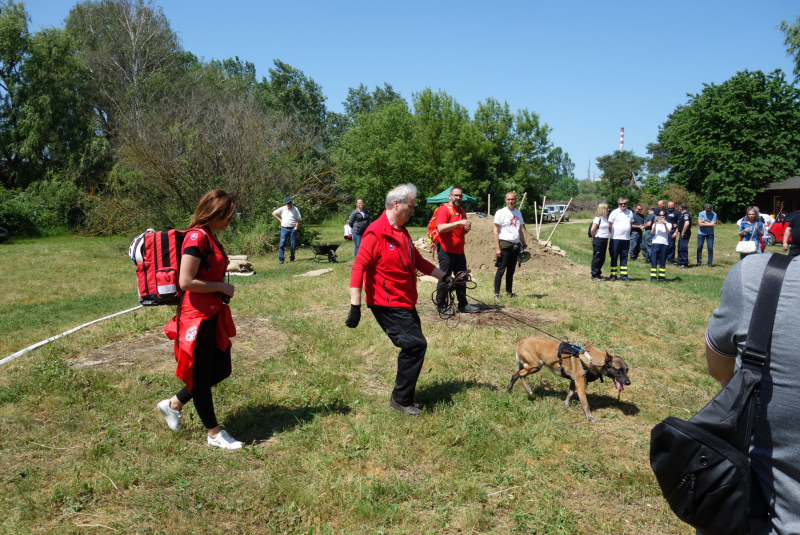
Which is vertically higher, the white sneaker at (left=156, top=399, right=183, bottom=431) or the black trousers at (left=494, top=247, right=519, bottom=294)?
the black trousers at (left=494, top=247, right=519, bottom=294)

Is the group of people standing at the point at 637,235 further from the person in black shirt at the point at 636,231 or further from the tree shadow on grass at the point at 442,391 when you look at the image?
the tree shadow on grass at the point at 442,391

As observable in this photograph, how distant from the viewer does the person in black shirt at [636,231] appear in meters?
15.7

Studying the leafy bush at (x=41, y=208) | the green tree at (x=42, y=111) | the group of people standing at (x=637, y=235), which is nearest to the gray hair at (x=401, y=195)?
the group of people standing at (x=637, y=235)

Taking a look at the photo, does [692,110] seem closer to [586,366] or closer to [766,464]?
[586,366]

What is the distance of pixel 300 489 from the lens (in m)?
3.65

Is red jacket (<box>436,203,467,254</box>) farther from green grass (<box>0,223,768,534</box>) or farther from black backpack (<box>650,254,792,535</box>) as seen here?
black backpack (<box>650,254,792,535</box>)

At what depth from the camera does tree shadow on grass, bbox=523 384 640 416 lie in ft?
17.2

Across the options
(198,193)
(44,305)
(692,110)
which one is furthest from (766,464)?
(692,110)

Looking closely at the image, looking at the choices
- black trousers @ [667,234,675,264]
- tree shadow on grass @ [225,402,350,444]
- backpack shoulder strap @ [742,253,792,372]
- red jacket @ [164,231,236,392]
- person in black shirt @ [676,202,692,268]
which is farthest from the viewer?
person in black shirt @ [676,202,692,268]

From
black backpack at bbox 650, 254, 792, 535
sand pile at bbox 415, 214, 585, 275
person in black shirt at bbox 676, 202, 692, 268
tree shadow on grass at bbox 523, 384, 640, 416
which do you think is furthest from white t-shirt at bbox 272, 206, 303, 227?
black backpack at bbox 650, 254, 792, 535

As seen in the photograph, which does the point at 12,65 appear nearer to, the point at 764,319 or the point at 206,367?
the point at 206,367

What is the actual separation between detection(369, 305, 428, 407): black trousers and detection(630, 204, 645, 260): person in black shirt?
12.3 m

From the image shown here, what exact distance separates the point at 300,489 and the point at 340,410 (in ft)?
4.56

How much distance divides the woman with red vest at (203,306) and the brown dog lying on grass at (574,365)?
2.85 m
